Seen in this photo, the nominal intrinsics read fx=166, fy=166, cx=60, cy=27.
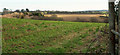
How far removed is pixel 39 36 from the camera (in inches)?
484

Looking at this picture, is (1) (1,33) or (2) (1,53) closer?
(2) (1,53)

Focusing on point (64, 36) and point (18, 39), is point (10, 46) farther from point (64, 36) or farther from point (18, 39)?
point (64, 36)

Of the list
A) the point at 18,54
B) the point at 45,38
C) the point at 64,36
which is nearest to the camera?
the point at 18,54

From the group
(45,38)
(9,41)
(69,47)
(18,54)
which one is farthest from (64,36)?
(18,54)

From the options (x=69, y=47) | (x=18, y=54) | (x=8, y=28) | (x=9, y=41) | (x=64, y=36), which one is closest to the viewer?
(x=18, y=54)

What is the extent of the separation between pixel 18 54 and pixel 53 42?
303cm

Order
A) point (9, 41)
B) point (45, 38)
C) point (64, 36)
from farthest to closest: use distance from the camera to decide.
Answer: point (64, 36) < point (45, 38) < point (9, 41)

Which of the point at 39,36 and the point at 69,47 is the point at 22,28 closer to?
the point at 39,36

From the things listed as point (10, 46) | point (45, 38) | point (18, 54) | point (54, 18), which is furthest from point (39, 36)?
point (54, 18)

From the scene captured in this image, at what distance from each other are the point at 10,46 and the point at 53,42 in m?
2.75

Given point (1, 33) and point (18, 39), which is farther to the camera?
point (1, 33)

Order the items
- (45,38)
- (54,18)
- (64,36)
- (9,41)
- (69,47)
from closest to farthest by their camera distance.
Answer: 1. (69,47)
2. (9,41)
3. (45,38)
4. (64,36)
5. (54,18)

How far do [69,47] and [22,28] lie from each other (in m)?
6.33

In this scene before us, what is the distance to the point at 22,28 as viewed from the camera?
14562 millimetres
